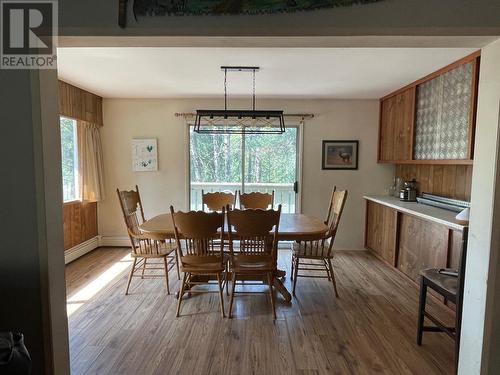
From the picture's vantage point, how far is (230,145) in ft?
14.6

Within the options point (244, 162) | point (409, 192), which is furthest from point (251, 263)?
point (409, 192)

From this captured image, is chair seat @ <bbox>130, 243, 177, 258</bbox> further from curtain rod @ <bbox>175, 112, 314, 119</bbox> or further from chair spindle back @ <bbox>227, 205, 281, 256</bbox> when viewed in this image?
curtain rod @ <bbox>175, 112, 314, 119</bbox>

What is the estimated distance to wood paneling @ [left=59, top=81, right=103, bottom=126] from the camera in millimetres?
3479

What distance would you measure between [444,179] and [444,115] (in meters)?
0.78

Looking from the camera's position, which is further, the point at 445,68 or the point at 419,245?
the point at 419,245

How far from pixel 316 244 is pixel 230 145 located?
2.10m

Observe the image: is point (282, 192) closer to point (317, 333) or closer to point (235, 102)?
point (235, 102)

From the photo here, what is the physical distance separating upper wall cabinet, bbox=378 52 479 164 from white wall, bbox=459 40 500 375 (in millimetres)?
1335

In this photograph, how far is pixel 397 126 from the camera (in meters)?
3.81

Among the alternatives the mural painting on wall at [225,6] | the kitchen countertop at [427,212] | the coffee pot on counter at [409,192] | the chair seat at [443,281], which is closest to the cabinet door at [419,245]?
the kitchen countertop at [427,212]

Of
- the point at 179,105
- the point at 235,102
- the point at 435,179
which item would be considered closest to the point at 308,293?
the point at 435,179

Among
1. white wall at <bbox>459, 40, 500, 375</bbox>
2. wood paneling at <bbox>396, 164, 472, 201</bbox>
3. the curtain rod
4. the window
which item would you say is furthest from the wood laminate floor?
the curtain rod

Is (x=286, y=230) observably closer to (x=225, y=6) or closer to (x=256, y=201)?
(x=256, y=201)

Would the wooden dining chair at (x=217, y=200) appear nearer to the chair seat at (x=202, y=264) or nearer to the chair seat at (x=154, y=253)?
→ the chair seat at (x=154, y=253)
